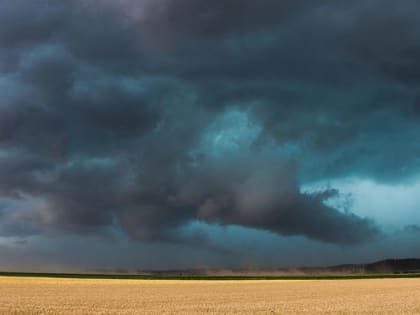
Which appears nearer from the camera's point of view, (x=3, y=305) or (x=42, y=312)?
(x=42, y=312)

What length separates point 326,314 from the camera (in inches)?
1226

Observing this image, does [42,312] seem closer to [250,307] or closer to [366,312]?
[250,307]

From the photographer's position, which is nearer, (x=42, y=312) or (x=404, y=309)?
(x=42, y=312)

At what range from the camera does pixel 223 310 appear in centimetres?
3334

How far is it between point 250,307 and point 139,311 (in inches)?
316

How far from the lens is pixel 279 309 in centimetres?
3450

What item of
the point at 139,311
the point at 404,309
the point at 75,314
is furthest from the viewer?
the point at 404,309

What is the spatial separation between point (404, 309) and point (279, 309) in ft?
26.3

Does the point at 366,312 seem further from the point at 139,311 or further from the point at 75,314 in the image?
the point at 75,314

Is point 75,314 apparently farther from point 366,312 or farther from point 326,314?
point 366,312

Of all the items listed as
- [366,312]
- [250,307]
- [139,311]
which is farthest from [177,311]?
[366,312]

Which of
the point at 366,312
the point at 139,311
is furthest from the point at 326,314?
the point at 139,311

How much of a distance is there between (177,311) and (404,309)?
47.9 ft

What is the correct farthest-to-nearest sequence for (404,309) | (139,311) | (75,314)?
1. (404,309)
2. (139,311)
3. (75,314)
